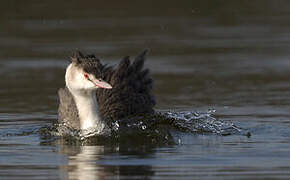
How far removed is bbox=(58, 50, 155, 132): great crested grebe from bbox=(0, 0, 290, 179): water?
492 millimetres

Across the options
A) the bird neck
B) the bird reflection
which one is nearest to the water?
the bird reflection

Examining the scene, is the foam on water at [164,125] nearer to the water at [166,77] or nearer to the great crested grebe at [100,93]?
the great crested grebe at [100,93]

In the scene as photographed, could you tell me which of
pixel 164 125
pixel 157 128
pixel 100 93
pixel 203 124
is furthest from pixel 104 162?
pixel 100 93

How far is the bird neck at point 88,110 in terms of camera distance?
14.2 m

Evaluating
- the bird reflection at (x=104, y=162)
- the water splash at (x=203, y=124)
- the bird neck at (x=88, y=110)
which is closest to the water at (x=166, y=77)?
the bird reflection at (x=104, y=162)

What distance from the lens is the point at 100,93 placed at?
15516mm

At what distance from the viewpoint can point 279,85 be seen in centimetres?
1845

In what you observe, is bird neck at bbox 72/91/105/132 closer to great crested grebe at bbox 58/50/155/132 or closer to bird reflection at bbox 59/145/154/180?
great crested grebe at bbox 58/50/155/132

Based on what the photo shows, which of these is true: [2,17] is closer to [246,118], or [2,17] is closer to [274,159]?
[246,118]

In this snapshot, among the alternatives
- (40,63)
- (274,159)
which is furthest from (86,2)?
(274,159)

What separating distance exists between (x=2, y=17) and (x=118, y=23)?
2.79 m

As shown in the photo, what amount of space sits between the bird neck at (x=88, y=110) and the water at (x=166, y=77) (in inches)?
17.4

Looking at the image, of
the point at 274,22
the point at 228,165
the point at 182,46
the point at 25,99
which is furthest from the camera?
the point at 274,22

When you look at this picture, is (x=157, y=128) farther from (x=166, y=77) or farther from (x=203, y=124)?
(x=166, y=77)
